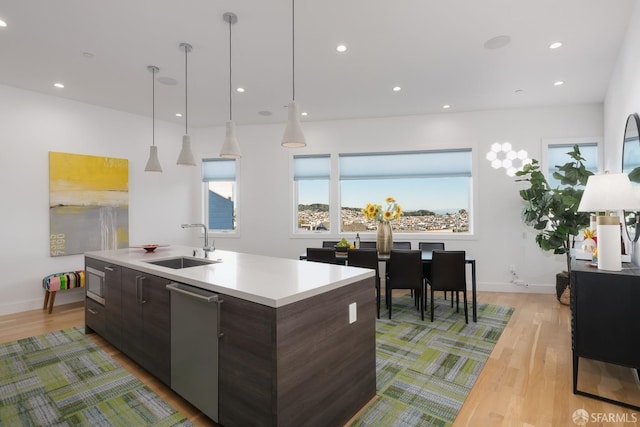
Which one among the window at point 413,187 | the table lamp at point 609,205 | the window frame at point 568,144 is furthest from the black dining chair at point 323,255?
the window frame at point 568,144

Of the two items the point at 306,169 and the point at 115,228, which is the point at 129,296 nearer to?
the point at 115,228

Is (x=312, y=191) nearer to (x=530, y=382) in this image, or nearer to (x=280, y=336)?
(x=530, y=382)

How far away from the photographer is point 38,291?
4.44 m

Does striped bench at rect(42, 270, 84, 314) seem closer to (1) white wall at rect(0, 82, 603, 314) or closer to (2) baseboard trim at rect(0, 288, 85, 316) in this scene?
(2) baseboard trim at rect(0, 288, 85, 316)

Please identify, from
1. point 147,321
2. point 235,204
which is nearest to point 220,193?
point 235,204

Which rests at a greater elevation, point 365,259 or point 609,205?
point 609,205

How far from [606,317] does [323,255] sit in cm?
276

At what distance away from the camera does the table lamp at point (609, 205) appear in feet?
6.98

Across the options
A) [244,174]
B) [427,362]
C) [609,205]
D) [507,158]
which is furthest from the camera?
[244,174]

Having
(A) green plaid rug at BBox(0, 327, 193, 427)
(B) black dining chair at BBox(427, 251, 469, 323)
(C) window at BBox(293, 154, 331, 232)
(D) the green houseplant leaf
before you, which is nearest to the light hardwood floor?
(A) green plaid rug at BBox(0, 327, 193, 427)

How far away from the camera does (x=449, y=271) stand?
12.5ft

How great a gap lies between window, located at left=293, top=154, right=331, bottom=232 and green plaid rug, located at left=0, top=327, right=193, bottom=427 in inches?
148

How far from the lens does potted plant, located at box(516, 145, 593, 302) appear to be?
13.3 ft

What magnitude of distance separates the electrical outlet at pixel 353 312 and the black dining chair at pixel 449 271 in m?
2.04
